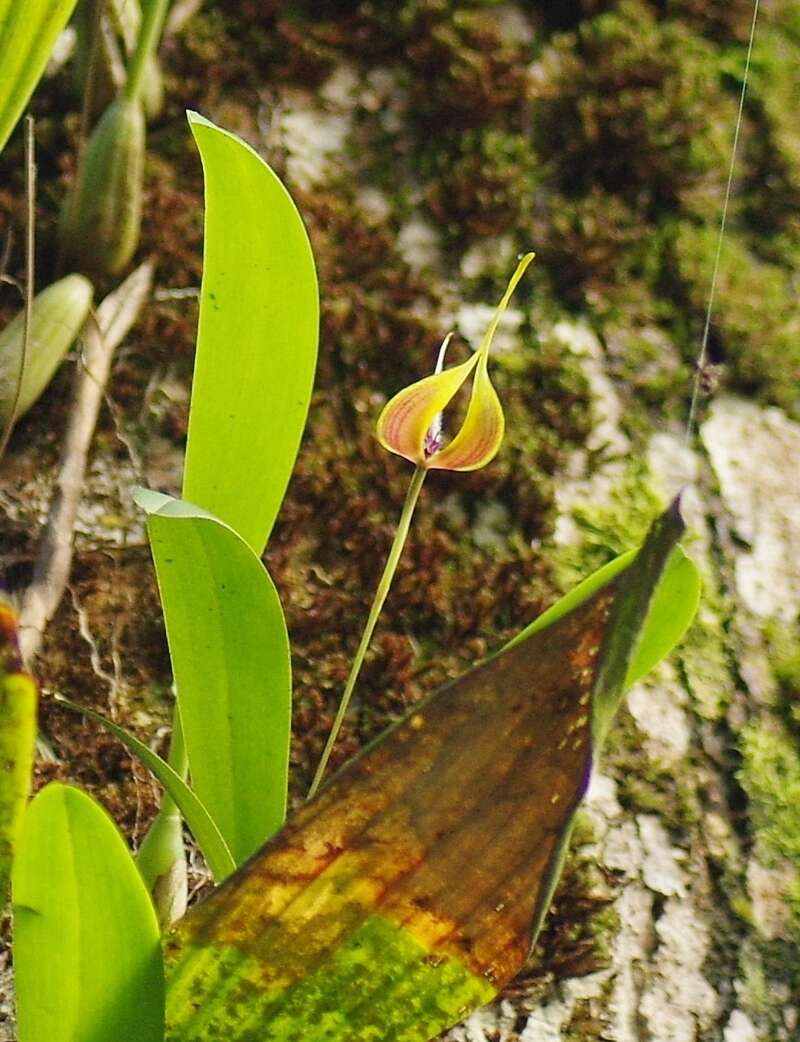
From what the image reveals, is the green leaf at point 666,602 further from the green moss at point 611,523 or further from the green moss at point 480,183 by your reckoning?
the green moss at point 480,183

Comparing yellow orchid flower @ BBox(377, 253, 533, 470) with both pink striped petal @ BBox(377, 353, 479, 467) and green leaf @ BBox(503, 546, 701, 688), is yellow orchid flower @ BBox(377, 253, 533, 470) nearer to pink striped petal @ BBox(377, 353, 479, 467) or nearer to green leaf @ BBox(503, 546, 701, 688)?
pink striped petal @ BBox(377, 353, 479, 467)

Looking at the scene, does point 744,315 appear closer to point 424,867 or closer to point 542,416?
point 542,416

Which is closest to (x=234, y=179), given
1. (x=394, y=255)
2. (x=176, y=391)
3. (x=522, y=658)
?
(x=522, y=658)

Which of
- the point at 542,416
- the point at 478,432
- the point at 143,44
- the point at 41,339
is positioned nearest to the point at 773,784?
the point at 542,416

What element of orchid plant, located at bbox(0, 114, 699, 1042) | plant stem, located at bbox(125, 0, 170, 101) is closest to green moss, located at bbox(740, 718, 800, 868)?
orchid plant, located at bbox(0, 114, 699, 1042)

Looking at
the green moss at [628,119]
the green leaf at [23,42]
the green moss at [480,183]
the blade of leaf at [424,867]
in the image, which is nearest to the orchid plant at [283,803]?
the blade of leaf at [424,867]

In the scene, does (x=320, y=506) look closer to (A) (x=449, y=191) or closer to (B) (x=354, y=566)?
(B) (x=354, y=566)
